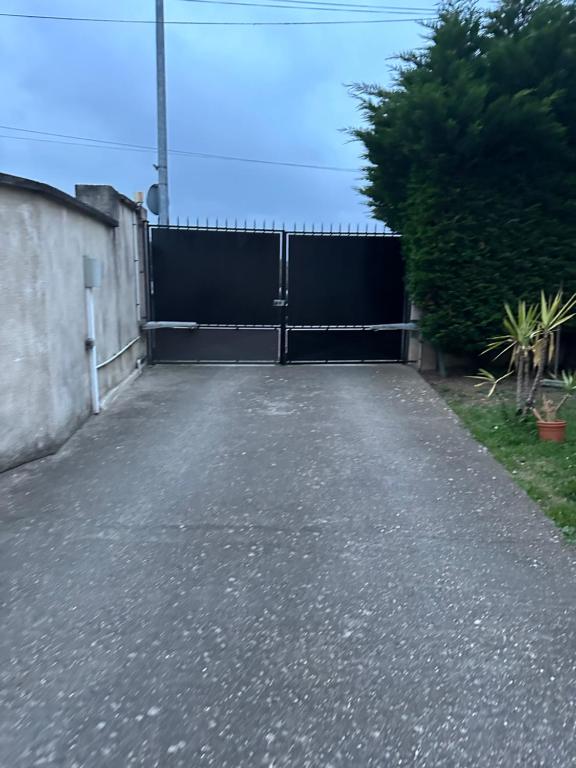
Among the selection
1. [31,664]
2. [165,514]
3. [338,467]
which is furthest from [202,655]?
[338,467]

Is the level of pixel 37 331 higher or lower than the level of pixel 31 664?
higher

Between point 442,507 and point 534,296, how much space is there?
158 inches

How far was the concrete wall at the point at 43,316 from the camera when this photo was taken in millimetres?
4688

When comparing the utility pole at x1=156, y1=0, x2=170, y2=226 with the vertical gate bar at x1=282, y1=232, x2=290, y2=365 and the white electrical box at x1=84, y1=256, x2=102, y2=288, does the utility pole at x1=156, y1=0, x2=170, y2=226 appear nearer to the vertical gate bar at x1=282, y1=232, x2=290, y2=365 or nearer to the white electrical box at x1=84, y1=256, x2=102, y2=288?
the vertical gate bar at x1=282, y1=232, x2=290, y2=365

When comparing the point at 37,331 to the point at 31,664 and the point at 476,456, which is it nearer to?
the point at 31,664

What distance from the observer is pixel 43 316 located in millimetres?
5105

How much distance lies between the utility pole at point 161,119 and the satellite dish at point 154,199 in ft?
0.27

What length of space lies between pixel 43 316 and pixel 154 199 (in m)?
7.33

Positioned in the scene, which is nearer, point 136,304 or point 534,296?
point 534,296

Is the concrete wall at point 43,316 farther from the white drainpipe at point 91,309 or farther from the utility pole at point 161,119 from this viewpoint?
the utility pole at point 161,119

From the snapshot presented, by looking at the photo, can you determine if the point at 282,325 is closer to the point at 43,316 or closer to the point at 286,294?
the point at 286,294

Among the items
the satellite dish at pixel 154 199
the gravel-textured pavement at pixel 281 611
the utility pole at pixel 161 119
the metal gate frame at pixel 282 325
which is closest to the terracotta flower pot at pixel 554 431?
the gravel-textured pavement at pixel 281 611

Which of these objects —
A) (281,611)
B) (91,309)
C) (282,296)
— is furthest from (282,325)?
(281,611)

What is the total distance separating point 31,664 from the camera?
274cm
